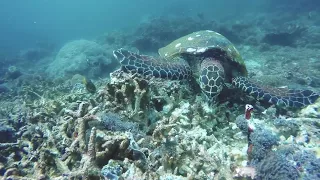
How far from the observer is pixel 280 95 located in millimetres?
3924

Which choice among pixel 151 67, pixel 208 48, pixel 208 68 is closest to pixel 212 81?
pixel 208 68

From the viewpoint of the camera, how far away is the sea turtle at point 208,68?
12.6ft

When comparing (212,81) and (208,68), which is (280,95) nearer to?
(212,81)

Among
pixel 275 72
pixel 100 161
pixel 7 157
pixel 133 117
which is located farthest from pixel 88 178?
pixel 275 72

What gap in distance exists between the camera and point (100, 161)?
5.98 feet

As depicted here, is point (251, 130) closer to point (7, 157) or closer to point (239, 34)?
point (7, 157)

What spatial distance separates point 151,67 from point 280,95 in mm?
2308

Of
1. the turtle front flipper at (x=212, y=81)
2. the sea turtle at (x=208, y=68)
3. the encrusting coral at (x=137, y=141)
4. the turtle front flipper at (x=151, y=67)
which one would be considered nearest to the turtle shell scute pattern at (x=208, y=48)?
the sea turtle at (x=208, y=68)

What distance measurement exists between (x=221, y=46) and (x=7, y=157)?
4343mm

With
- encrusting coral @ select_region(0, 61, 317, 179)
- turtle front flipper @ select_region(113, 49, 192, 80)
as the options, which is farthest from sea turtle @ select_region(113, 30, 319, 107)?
encrusting coral @ select_region(0, 61, 317, 179)

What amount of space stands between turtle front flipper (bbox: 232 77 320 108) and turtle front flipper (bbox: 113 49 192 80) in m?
1.11

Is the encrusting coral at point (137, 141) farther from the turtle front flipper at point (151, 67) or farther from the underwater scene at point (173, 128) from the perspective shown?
the turtle front flipper at point (151, 67)

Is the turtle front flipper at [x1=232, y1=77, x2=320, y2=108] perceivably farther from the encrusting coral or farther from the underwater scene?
the encrusting coral

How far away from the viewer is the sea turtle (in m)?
3.83
